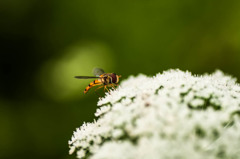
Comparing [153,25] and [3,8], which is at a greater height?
[3,8]

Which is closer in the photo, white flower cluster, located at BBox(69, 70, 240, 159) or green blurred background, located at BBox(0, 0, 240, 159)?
white flower cluster, located at BBox(69, 70, 240, 159)

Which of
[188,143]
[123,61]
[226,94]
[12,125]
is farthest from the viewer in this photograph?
[123,61]

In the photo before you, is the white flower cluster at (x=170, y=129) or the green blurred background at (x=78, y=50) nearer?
the white flower cluster at (x=170, y=129)

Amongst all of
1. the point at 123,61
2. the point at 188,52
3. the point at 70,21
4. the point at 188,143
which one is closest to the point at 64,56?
the point at 70,21

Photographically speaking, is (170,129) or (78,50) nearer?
(170,129)

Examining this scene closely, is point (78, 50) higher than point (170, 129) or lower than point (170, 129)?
higher

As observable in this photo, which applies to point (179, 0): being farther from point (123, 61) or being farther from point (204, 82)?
point (204, 82)

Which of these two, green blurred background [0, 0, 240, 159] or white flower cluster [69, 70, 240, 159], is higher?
green blurred background [0, 0, 240, 159]

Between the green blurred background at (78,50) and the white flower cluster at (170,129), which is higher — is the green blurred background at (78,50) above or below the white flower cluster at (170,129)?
above
